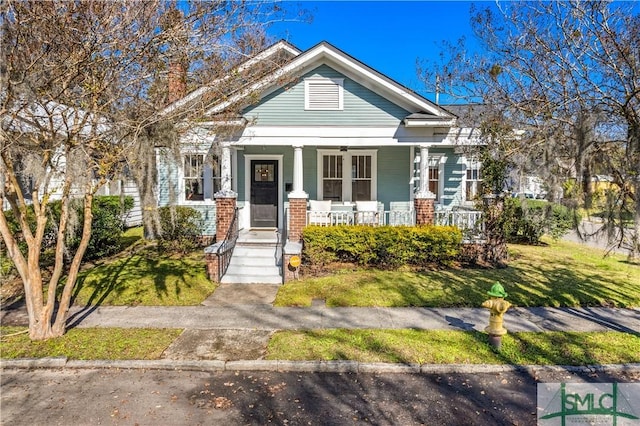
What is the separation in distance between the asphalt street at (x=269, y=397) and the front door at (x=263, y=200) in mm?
8138

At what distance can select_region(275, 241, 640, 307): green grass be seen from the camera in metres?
7.78

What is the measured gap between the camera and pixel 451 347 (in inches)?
225

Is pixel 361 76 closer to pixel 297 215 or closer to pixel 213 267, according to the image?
pixel 297 215

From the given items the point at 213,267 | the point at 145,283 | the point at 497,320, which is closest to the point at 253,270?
the point at 213,267

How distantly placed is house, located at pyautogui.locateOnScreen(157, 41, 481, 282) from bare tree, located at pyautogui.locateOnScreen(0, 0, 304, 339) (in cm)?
187

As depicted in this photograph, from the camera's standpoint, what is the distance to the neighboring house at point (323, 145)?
1105 cm

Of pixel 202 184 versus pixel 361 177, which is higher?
pixel 361 177

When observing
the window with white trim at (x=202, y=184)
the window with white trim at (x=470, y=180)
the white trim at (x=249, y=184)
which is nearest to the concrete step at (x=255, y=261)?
the white trim at (x=249, y=184)

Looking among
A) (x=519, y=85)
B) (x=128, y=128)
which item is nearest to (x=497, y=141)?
(x=519, y=85)

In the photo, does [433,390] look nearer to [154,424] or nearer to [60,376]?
[154,424]

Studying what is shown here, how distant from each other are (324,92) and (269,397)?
909 centimetres
